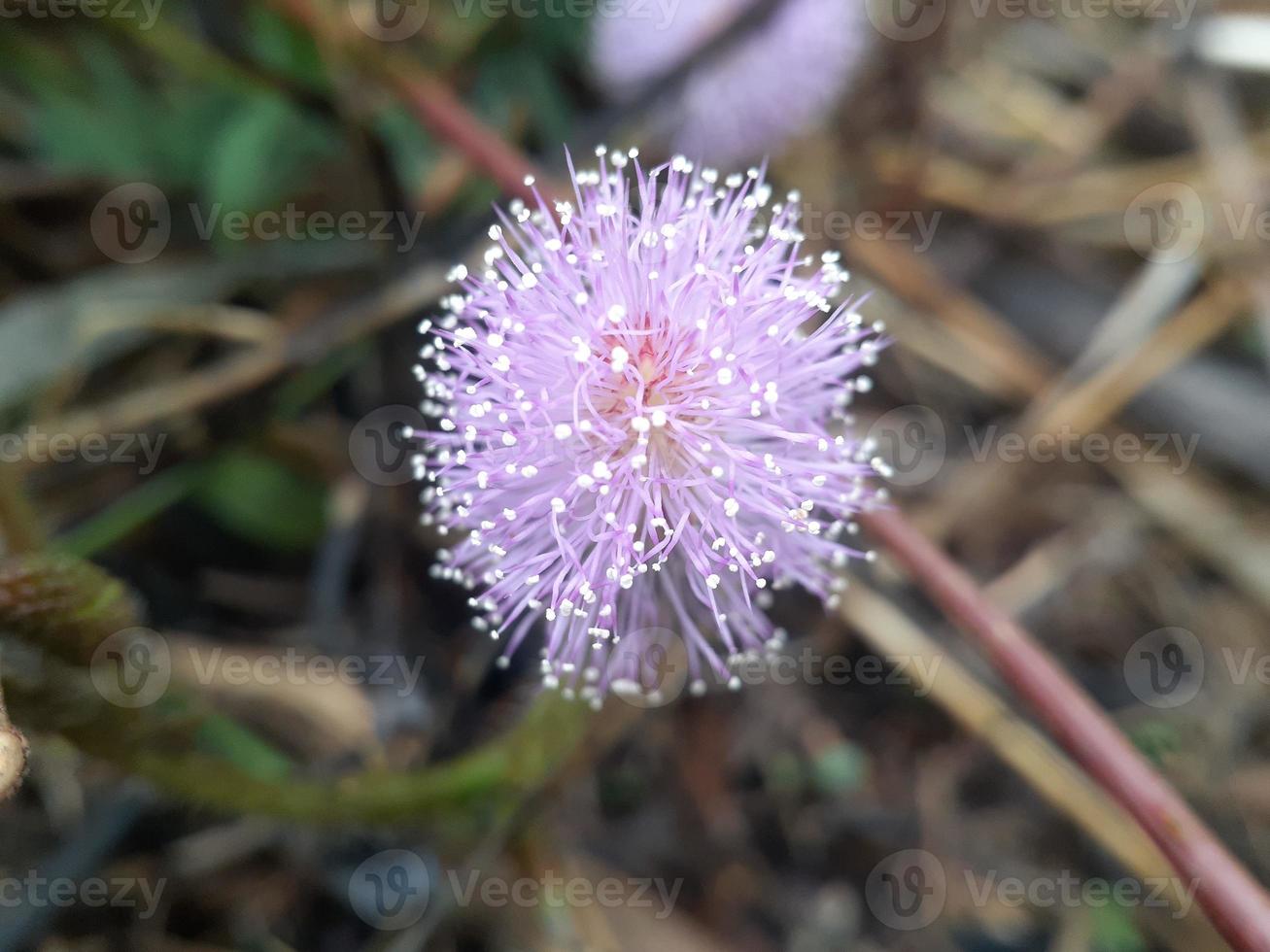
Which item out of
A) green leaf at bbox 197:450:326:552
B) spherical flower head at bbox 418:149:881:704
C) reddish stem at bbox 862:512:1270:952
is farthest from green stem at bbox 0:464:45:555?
reddish stem at bbox 862:512:1270:952

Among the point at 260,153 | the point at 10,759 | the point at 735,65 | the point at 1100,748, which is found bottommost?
the point at 1100,748

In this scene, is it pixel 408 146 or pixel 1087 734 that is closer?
pixel 1087 734

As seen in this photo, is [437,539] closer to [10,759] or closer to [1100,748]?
[10,759]

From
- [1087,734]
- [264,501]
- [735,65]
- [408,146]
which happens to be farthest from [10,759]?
[735,65]

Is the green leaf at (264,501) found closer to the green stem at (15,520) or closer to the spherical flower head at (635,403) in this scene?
the green stem at (15,520)

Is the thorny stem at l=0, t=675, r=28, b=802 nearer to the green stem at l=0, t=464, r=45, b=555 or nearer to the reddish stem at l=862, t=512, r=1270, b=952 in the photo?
the green stem at l=0, t=464, r=45, b=555

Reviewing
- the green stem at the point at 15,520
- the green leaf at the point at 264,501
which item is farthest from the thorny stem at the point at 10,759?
the green leaf at the point at 264,501
